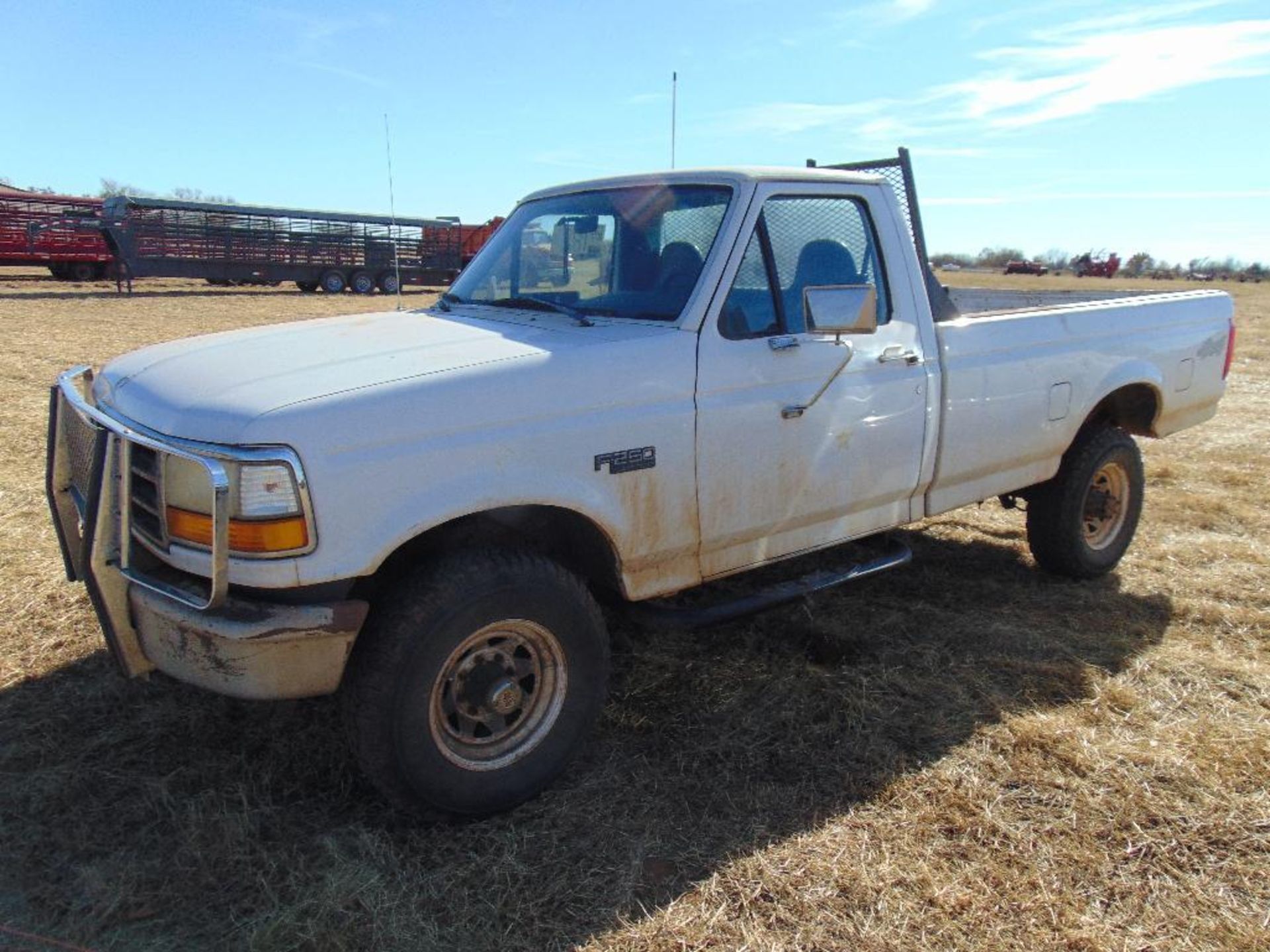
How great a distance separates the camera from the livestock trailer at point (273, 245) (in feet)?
82.4

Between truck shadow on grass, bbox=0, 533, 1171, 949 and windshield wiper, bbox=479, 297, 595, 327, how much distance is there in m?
1.48

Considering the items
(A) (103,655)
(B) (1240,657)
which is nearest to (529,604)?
(A) (103,655)

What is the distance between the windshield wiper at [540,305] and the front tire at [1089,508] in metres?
2.84

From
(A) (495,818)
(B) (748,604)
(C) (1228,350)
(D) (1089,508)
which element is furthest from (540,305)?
(C) (1228,350)

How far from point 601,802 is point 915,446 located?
6.32 ft

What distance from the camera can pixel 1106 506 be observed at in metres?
5.12

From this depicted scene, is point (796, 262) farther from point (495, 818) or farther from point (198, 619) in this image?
point (198, 619)

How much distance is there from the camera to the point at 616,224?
3.69m

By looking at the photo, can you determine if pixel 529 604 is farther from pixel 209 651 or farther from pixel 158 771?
pixel 158 771

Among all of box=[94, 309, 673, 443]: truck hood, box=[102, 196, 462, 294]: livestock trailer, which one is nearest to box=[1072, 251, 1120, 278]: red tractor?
box=[102, 196, 462, 294]: livestock trailer

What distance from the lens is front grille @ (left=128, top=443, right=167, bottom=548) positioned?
2627 millimetres

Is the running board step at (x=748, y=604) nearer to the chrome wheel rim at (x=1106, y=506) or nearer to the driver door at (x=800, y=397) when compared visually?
the driver door at (x=800, y=397)

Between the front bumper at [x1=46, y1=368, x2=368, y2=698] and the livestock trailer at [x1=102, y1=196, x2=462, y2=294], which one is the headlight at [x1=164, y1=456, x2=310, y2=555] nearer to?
the front bumper at [x1=46, y1=368, x2=368, y2=698]

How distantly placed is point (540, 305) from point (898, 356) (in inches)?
56.7
